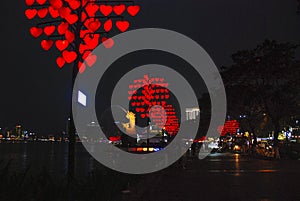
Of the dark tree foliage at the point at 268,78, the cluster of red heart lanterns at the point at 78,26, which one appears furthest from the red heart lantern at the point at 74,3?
the dark tree foliage at the point at 268,78

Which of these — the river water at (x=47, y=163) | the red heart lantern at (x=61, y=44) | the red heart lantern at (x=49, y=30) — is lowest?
the river water at (x=47, y=163)

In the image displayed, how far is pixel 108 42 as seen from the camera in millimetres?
9961

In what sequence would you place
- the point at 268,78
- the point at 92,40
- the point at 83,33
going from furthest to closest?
the point at 268,78 → the point at 83,33 → the point at 92,40

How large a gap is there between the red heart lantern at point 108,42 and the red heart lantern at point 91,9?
644mm

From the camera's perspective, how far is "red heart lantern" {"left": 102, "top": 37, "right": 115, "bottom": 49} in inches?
392

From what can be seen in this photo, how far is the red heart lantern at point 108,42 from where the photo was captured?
392 inches

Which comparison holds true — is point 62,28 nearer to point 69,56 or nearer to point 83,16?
point 69,56

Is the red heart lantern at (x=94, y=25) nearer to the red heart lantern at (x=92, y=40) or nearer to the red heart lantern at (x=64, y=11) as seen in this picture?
the red heart lantern at (x=92, y=40)

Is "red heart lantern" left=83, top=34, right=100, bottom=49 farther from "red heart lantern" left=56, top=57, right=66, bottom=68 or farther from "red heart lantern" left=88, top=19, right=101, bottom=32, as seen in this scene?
"red heart lantern" left=56, top=57, right=66, bottom=68

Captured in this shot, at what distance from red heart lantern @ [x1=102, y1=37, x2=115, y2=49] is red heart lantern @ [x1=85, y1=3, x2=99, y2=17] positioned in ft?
2.11

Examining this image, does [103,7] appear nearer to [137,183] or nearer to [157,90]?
[137,183]

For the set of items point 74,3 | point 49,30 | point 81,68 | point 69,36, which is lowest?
point 81,68

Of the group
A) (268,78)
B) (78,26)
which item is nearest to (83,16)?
(78,26)

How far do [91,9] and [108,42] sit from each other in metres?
0.86
